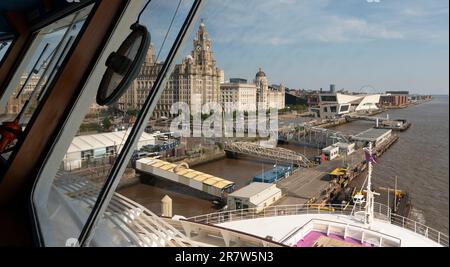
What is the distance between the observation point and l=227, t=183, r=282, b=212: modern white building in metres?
4.88

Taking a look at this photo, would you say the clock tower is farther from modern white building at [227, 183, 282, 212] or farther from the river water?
modern white building at [227, 183, 282, 212]

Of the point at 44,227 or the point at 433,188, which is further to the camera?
the point at 433,188

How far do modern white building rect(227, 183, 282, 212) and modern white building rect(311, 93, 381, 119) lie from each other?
12.1m

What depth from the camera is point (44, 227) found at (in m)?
0.61

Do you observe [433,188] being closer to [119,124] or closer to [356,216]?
[356,216]

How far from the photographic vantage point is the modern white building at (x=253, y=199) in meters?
4.88

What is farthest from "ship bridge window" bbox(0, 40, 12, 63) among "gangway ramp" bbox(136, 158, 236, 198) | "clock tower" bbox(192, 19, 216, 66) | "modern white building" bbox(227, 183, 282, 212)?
"gangway ramp" bbox(136, 158, 236, 198)

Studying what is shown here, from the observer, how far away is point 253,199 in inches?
194

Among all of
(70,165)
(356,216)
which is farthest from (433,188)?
(70,165)

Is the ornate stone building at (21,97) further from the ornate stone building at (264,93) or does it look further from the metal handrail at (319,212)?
the ornate stone building at (264,93)

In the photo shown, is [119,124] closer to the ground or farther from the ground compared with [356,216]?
farther from the ground

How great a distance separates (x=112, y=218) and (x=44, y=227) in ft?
0.49
